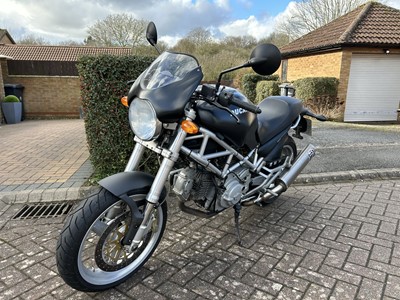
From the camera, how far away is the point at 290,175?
10.3ft

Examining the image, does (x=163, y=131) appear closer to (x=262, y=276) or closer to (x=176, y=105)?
(x=176, y=105)

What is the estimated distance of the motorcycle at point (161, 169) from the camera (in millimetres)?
1973

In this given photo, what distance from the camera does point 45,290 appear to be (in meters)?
2.12

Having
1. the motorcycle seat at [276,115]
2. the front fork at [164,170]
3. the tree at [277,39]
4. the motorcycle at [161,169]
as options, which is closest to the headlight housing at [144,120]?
the motorcycle at [161,169]

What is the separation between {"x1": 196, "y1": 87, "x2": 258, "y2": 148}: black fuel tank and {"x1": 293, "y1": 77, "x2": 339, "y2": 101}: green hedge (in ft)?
30.6

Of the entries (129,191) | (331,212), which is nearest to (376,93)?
(331,212)

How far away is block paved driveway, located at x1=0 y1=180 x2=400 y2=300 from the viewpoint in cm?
215

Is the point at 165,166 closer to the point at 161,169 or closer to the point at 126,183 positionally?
the point at 161,169

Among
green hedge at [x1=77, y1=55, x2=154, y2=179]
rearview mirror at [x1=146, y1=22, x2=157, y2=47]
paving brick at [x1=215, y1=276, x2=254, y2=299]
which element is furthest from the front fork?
green hedge at [x1=77, y1=55, x2=154, y2=179]

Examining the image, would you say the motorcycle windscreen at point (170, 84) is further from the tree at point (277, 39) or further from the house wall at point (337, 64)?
the tree at point (277, 39)

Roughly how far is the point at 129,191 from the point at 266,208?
6.50ft

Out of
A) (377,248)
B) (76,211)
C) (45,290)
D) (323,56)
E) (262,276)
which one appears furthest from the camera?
(323,56)

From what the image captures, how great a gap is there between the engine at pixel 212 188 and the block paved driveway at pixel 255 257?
0.44 m

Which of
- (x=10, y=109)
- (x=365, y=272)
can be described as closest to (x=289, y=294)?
(x=365, y=272)
